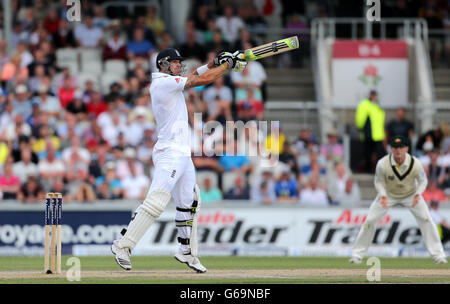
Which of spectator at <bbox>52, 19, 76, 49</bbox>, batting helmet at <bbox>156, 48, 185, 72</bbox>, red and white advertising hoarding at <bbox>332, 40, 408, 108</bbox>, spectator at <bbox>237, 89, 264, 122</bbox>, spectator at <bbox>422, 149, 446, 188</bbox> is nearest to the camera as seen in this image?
batting helmet at <bbox>156, 48, 185, 72</bbox>

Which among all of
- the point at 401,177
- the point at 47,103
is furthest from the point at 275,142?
the point at 401,177

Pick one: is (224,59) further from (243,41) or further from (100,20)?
(100,20)

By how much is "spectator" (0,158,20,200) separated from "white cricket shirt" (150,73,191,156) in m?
8.19

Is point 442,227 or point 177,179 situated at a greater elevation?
point 177,179

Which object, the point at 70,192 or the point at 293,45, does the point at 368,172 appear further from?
the point at 293,45

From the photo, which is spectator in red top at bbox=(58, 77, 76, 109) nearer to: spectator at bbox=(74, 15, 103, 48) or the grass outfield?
spectator at bbox=(74, 15, 103, 48)

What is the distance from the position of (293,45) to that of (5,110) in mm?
10420

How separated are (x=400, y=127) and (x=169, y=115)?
10506mm

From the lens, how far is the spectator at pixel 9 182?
815 inches

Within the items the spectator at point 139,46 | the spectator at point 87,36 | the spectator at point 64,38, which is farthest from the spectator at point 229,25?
the spectator at point 64,38

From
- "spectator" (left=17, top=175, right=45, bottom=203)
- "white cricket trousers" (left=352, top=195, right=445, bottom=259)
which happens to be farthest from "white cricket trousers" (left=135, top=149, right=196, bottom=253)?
"spectator" (left=17, top=175, right=45, bottom=203)

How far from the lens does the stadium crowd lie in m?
21.0

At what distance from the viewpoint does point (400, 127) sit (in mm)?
22719

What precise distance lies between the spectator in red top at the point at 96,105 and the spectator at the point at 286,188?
13.2 ft
